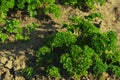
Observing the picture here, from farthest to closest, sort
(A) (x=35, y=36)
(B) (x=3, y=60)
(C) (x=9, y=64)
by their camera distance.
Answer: (A) (x=35, y=36)
(B) (x=3, y=60)
(C) (x=9, y=64)

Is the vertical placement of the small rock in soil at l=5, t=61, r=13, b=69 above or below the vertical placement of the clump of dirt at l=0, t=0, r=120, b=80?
below

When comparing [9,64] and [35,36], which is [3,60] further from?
[35,36]

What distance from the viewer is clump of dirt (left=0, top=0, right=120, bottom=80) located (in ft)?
36.4

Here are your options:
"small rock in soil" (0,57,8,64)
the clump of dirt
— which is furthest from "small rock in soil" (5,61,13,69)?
"small rock in soil" (0,57,8,64)

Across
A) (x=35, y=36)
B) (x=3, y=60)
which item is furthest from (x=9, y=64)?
(x=35, y=36)

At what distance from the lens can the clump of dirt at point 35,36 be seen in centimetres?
1109

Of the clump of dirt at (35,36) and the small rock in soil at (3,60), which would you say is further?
the small rock in soil at (3,60)

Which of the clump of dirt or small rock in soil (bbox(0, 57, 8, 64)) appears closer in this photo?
the clump of dirt

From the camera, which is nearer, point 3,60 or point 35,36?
point 3,60

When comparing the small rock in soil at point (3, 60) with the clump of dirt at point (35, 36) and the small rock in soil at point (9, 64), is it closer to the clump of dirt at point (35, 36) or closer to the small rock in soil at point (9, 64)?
the clump of dirt at point (35, 36)

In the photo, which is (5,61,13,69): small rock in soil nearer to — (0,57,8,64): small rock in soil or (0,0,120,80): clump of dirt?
(0,0,120,80): clump of dirt

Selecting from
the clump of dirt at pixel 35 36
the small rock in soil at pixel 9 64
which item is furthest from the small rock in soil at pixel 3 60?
the small rock in soil at pixel 9 64

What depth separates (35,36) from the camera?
40.4 ft

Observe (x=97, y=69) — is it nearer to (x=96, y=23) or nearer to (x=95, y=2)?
(x=96, y=23)
